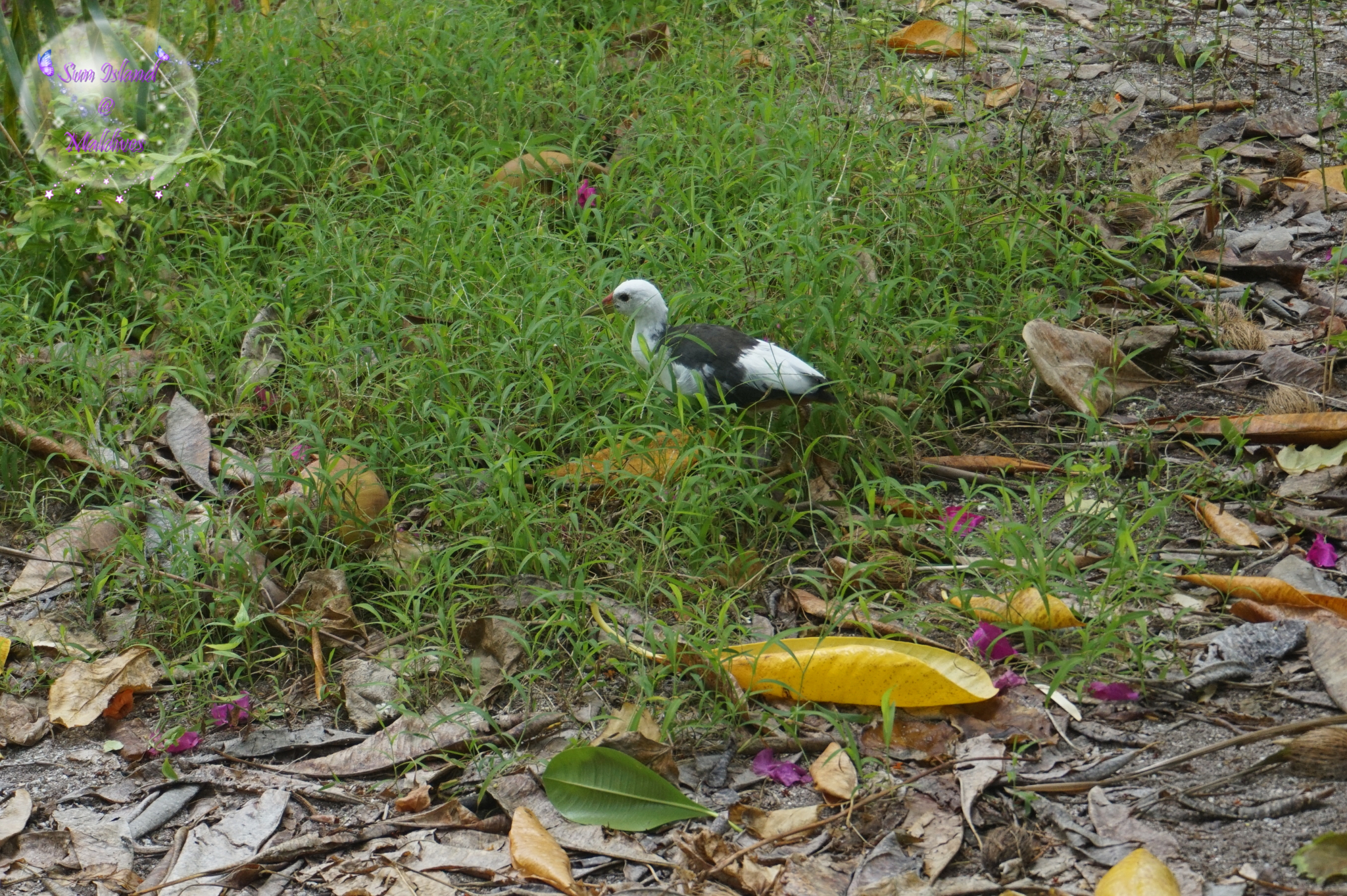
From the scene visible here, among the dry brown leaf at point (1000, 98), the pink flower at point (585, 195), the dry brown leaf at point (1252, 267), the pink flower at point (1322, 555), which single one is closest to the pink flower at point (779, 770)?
the pink flower at point (1322, 555)

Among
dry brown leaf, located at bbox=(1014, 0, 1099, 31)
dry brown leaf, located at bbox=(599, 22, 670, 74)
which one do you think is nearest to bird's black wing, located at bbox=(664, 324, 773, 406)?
dry brown leaf, located at bbox=(599, 22, 670, 74)

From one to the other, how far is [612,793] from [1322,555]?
1722 mm

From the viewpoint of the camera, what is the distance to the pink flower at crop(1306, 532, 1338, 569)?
2.74 meters

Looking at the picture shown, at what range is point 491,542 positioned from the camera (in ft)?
9.57

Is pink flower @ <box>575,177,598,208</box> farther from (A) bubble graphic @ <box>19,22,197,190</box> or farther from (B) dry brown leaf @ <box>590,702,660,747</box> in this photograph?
(B) dry brown leaf @ <box>590,702,660,747</box>

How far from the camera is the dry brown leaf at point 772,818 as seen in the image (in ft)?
7.41

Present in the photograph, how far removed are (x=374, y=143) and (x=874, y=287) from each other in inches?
81.6

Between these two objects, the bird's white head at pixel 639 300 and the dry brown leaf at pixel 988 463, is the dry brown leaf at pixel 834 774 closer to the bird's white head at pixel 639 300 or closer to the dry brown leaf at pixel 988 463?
the dry brown leaf at pixel 988 463

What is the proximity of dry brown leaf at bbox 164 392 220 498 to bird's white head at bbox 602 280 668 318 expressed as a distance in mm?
1281

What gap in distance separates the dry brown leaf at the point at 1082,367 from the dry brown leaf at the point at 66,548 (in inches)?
103

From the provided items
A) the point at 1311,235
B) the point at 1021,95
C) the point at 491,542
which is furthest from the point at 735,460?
the point at 1021,95

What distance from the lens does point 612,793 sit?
231 cm

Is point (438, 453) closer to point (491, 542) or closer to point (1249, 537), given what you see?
point (491, 542)

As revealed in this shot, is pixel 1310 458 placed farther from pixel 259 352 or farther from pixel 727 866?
pixel 259 352
